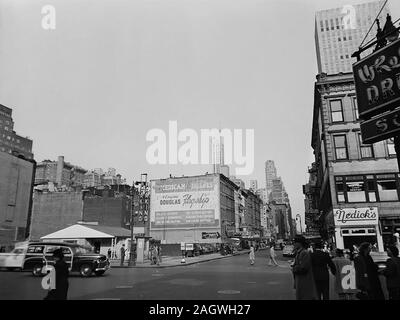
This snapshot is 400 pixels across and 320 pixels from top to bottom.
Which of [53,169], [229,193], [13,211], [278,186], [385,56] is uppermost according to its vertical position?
[278,186]

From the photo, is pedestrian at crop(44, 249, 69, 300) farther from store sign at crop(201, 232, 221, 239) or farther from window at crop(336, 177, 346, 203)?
store sign at crop(201, 232, 221, 239)

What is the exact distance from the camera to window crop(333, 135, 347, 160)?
28.5 m

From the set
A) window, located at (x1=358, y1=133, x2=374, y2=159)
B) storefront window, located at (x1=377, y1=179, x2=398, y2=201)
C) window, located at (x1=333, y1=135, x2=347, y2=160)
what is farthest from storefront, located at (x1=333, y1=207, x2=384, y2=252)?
window, located at (x1=333, y1=135, x2=347, y2=160)

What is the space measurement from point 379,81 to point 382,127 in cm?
96

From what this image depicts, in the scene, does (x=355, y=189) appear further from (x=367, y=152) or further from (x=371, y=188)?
(x=367, y=152)

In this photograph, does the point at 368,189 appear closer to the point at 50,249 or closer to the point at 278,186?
the point at 50,249

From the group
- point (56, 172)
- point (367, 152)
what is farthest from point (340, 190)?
point (56, 172)

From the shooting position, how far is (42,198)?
53.5 meters

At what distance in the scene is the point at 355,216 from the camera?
26.2m

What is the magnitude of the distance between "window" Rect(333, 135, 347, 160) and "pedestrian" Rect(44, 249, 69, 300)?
88.1 feet

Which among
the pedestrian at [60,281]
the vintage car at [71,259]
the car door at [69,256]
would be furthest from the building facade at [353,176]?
the pedestrian at [60,281]

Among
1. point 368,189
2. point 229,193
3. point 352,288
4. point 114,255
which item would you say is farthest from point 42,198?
point 352,288
